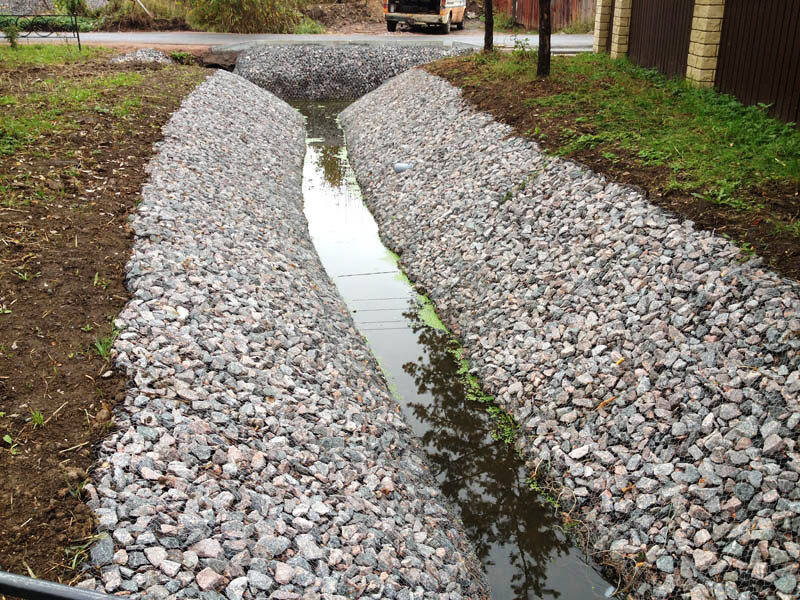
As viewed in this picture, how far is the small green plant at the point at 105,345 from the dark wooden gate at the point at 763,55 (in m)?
9.42

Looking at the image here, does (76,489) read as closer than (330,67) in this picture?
Yes

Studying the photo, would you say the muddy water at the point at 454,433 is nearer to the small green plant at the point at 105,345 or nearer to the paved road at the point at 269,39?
the small green plant at the point at 105,345

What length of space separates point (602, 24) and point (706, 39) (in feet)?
21.4

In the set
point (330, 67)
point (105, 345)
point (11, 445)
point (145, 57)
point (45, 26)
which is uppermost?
point (45, 26)

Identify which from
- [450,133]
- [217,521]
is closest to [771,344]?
[217,521]

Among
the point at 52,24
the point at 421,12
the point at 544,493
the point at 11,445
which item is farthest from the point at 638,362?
the point at 52,24

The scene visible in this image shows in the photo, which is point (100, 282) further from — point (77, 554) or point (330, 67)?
point (330, 67)

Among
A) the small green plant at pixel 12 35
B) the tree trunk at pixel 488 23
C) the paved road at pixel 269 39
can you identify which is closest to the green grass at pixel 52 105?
the small green plant at pixel 12 35

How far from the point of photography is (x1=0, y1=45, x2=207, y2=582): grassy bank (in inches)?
154

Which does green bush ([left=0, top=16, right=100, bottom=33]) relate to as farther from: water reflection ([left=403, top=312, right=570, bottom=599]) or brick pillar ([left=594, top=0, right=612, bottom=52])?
water reflection ([left=403, top=312, right=570, bottom=599])

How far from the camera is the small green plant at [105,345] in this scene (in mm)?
5427

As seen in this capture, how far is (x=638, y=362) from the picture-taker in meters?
6.20

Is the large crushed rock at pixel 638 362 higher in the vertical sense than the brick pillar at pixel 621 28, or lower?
lower

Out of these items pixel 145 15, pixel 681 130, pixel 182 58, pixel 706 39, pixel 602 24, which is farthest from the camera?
pixel 145 15
